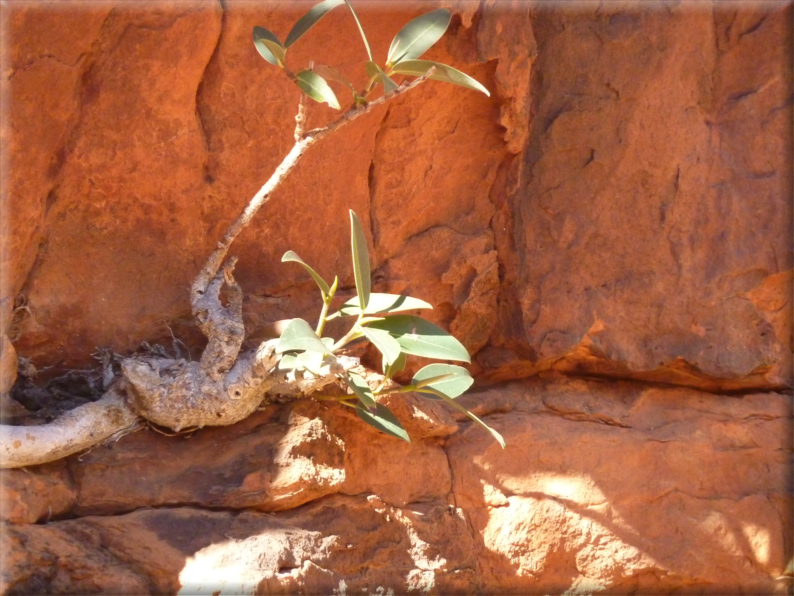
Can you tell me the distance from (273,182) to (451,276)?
749 millimetres

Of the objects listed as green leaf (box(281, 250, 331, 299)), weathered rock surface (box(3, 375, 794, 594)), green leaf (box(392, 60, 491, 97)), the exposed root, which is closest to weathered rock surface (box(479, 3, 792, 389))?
weathered rock surface (box(3, 375, 794, 594))

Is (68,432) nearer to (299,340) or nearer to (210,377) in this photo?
(210,377)

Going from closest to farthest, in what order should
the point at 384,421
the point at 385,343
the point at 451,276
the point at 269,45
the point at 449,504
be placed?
1. the point at 385,343
2. the point at 269,45
3. the point at 384,421
4. the point at 449,504
5. the point at 451,276

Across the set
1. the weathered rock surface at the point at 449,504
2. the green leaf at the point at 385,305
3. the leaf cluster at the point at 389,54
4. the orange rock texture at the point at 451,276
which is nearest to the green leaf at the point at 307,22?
the leaf cluster at the point at 389,54

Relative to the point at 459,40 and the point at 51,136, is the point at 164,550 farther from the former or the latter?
the point at 459,40

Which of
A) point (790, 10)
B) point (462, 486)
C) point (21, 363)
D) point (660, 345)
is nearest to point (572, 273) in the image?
point (660, 345)

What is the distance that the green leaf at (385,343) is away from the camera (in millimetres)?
1527

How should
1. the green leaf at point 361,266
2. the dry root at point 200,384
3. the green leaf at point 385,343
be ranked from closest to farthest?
the green leaf at point 385,343, the green leaf at point 361,266, the dry root at point 200,384

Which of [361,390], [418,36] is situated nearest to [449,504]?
[361,390]

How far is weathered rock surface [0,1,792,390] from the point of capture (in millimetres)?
1840

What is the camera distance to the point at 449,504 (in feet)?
6.91

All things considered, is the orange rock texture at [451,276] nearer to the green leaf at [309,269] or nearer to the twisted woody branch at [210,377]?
the twisted woody branch at [210,377]

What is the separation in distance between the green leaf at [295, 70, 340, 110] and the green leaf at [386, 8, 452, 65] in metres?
0.16

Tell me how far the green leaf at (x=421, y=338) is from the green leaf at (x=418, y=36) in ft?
1.90
